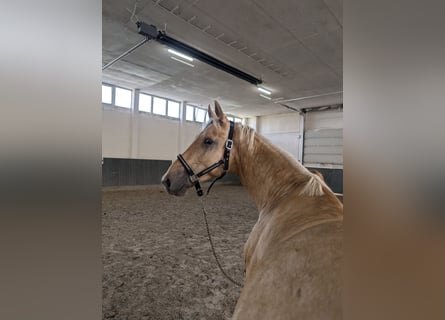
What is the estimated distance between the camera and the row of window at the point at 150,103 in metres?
9.25

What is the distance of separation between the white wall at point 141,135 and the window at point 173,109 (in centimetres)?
32

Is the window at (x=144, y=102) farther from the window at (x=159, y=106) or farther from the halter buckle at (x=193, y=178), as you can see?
the halter buckle at (x=193, y=178)

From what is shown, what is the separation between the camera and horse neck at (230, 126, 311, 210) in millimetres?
1301

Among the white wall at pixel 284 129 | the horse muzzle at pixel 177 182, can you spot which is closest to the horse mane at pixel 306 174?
the horse muzzle at pixel 177 182

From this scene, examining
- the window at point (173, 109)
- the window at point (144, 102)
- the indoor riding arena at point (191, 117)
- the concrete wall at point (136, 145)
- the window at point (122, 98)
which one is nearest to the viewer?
the indoor riding arena at point (191, 117)

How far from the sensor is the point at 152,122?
10.5 meters

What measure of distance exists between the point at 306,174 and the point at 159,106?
10.5 meters

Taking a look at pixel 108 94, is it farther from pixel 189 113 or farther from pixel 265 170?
pixel 265 170

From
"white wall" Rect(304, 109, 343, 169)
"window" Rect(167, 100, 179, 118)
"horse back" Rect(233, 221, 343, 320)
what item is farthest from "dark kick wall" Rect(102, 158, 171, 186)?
"horse back" Rect(233, 221, 343, 320)

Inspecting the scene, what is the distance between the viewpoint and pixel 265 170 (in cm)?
141

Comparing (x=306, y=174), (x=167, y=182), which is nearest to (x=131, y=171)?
(x=167, y=182)
